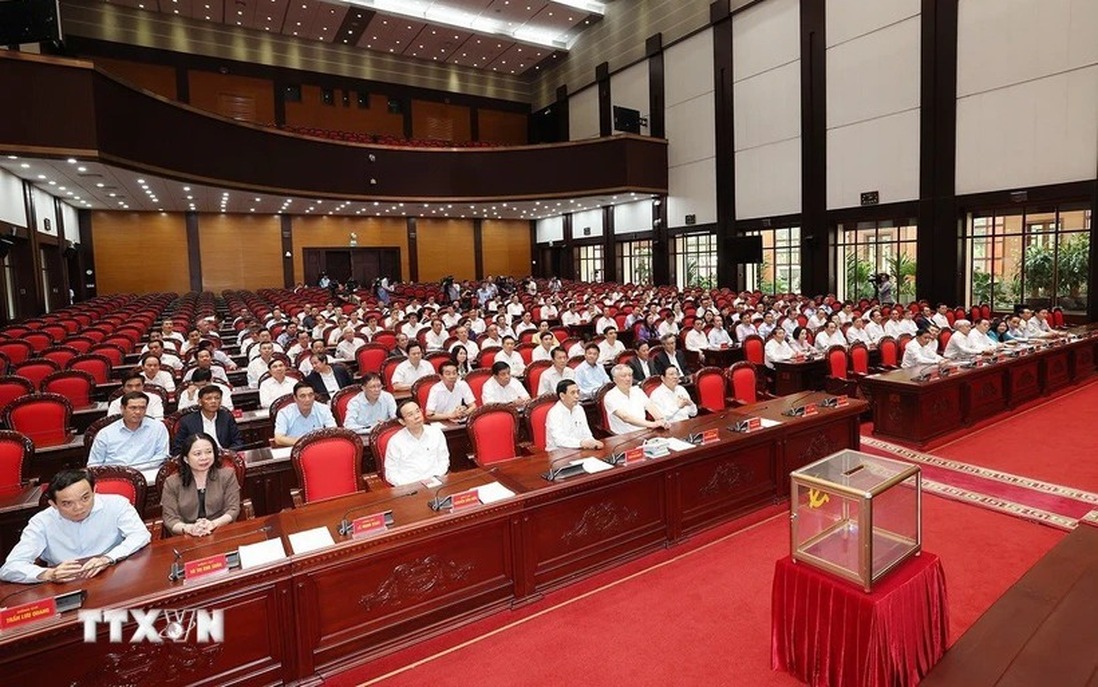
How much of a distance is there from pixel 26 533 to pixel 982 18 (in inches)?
673

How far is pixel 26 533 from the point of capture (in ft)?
9.07

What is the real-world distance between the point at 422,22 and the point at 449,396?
65.9ft

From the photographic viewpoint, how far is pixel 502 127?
2912 centimetres

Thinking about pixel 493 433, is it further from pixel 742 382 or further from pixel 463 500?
pixel 742 382

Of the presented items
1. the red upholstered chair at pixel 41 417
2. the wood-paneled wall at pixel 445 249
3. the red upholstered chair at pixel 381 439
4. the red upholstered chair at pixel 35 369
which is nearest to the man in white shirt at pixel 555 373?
the red upholstered chair at pixel 381 439

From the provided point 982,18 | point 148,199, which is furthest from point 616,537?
point 148,199

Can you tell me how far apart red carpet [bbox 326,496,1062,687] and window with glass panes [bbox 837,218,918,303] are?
12209mm

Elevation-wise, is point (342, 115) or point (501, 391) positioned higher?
point (342, 115)

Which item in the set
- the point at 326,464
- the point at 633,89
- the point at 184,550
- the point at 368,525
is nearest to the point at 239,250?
the point at 633,89

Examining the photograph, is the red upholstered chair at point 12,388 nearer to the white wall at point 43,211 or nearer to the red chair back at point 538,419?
the red chair back at point 538,419

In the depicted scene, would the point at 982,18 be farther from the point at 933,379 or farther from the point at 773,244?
the point at 933,379

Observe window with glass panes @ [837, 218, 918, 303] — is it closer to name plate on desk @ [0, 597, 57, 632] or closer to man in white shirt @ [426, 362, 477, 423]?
man in white shirt @ [426, 362, 477, 423]

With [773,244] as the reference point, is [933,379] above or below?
below

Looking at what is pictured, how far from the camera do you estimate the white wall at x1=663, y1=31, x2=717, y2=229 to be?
1986cm
